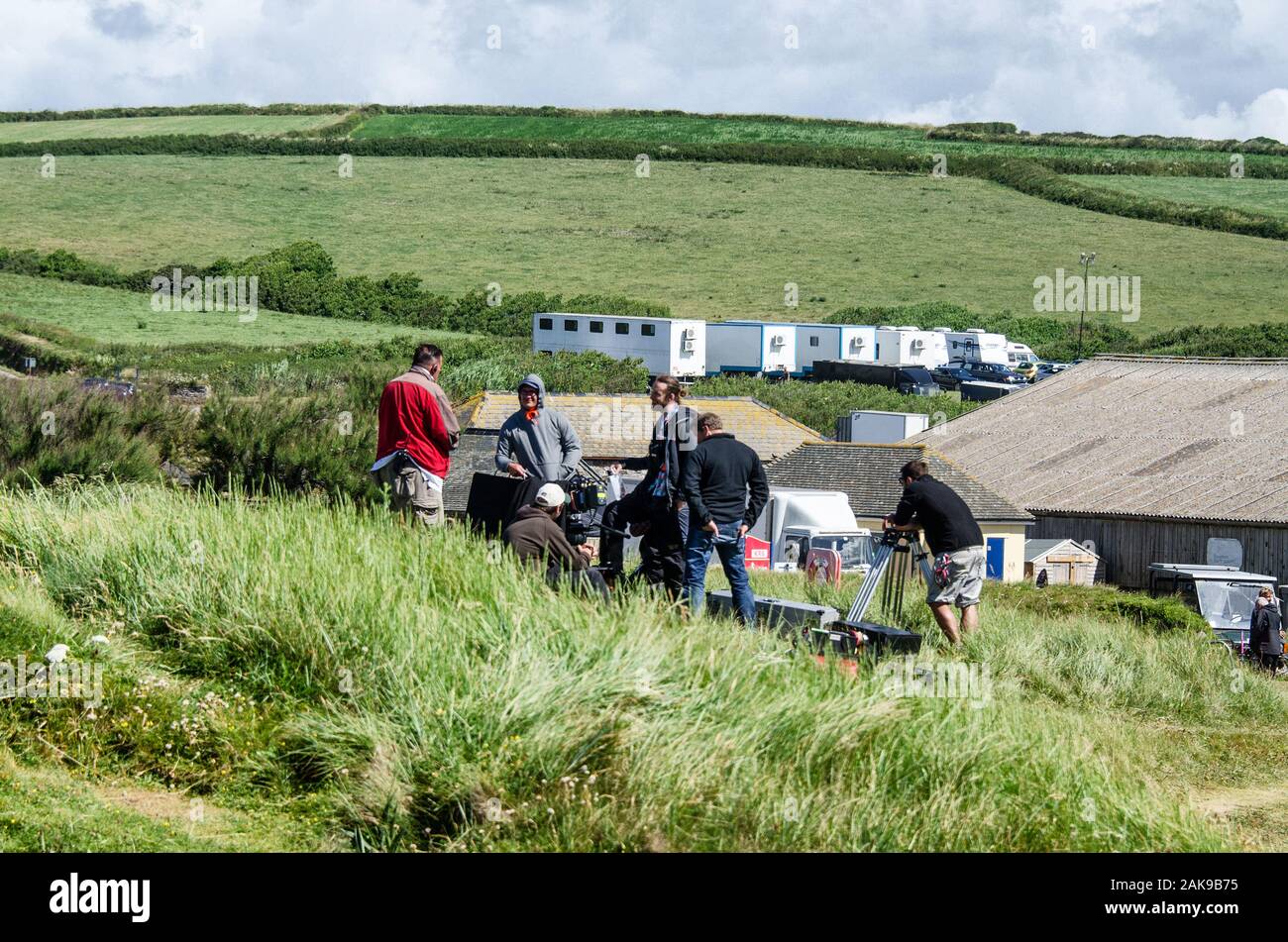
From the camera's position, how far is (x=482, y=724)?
6.69 metres

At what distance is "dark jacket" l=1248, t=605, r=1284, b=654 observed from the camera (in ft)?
68.0

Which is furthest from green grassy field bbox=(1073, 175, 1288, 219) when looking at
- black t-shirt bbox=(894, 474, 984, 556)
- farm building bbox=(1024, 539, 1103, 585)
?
black t-shirt bbox=(894, 474, 984, 556)

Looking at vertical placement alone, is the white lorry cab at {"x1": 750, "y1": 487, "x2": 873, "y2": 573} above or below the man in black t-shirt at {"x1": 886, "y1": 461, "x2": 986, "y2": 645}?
below

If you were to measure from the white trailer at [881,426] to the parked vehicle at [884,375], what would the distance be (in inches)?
578

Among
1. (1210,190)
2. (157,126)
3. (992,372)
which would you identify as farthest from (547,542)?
(157,126)

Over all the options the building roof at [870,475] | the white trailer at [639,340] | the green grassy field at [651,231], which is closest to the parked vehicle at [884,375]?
the white trailer at [639,340]

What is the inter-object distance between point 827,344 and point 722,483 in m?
58.9

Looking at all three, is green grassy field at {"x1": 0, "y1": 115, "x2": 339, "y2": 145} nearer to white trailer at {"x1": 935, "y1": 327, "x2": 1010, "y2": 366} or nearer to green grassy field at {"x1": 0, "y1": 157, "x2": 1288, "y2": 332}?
green grassy field at {"x1": 0, "y1": 157, "x2": 1288, "y2": 332}

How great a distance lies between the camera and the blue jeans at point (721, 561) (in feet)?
33.4

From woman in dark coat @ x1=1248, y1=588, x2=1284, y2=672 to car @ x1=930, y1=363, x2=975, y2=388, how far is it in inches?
1706

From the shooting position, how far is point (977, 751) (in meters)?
7.12

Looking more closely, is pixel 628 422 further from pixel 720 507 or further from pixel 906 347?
pixel 720 507

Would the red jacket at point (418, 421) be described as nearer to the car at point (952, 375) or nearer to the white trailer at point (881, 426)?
Answer: the white trailer at point (881, 426)
